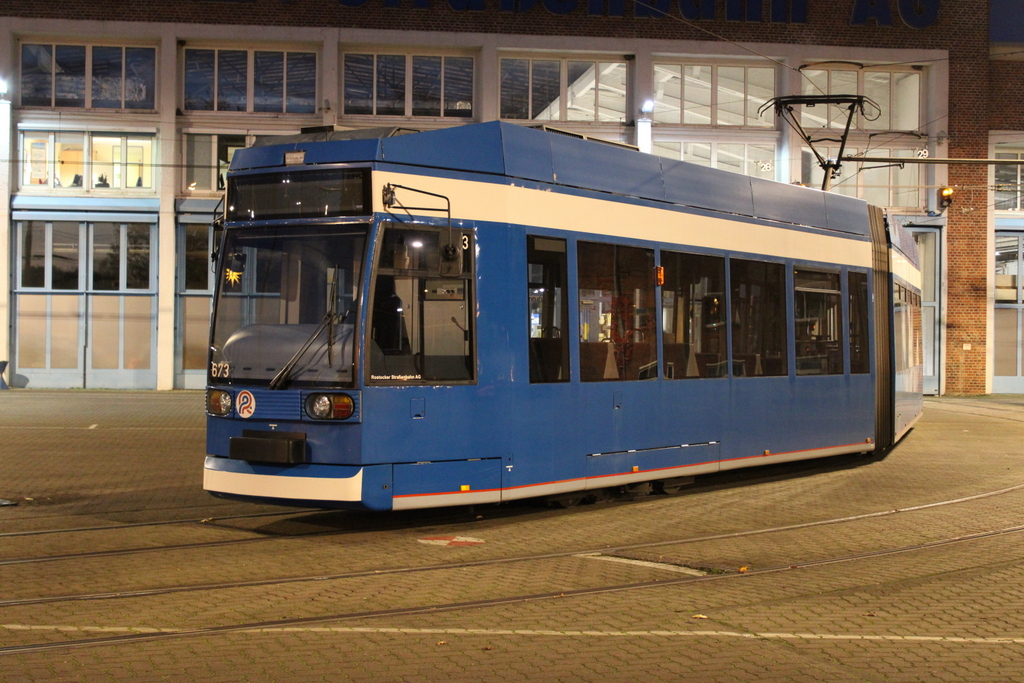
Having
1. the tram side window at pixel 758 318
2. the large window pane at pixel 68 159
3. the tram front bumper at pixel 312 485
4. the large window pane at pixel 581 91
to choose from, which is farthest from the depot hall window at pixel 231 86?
the tram front bumper at pixel 312 485

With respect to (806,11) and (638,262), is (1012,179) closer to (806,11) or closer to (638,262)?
(806,11)

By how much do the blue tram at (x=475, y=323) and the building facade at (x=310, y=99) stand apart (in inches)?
742

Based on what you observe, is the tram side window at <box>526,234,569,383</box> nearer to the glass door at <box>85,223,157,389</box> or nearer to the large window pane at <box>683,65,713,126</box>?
the glass door at <box>85,223,157,389</box>

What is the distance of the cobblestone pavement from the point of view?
16.4 feet

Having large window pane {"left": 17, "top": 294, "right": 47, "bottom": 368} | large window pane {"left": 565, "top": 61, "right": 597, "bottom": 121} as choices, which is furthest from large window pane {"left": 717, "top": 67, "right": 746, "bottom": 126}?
large window pane {"left": 17, "top": 294, "right": 47, "bottom": 368}

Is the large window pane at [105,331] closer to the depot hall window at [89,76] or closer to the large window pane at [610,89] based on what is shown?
the depot hall window at [89,76]

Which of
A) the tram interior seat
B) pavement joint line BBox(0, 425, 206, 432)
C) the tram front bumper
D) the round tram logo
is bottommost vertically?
pavement joint line BBox(0, 425, 206, 432)

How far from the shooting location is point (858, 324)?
521 inches

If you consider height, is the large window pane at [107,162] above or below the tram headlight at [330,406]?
above

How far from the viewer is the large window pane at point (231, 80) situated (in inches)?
1124

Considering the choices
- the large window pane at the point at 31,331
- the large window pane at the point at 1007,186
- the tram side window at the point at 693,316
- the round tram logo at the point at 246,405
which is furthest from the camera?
the large window pane at the point at 1007,186

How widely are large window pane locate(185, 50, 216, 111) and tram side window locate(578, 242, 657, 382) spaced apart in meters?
21.6

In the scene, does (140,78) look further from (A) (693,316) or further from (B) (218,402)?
(B) (218,402)

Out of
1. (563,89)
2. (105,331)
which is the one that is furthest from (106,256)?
(563,89)
